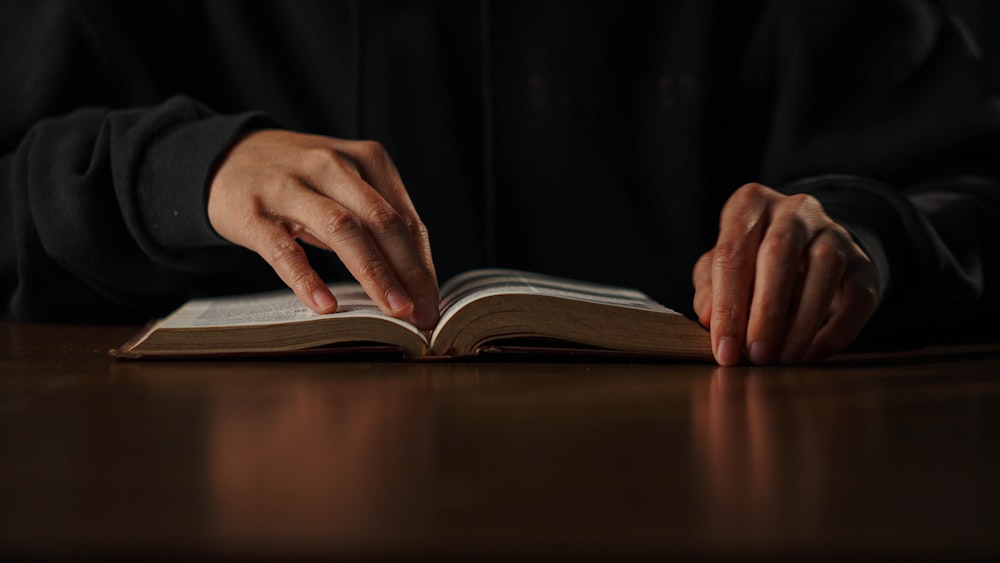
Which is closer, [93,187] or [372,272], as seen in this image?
[372,272]

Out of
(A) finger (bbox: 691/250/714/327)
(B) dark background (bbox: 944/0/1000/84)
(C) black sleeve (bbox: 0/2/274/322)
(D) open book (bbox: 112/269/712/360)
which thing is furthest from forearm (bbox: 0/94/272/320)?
(B) dark background (bbox: 944/0/1000/84)

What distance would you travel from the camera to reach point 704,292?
0.83 metres

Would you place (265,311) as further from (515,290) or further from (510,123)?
(510,123)

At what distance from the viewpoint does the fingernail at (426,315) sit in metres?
0.77

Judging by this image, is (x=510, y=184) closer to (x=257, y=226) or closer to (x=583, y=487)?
(x=257, y=226)

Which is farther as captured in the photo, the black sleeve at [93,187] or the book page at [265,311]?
the black sleeve at [93,187]

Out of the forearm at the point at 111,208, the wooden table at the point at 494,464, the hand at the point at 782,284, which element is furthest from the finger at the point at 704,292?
the forearm at the point at 111,208

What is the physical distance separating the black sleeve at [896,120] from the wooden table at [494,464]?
1.47ft

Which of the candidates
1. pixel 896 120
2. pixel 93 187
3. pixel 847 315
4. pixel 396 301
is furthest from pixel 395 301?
pixel 896 120

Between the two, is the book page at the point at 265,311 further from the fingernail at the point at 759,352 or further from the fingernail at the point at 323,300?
the fingernail at the point at 759,352

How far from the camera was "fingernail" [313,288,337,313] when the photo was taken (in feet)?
2.50

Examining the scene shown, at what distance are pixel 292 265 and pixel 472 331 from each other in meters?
0.17

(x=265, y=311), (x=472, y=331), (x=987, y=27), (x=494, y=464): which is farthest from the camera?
(x=987, y=27)

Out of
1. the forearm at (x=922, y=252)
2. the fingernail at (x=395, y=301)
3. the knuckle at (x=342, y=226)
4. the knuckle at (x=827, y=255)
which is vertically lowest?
the forearm at (x=922, y=252)
